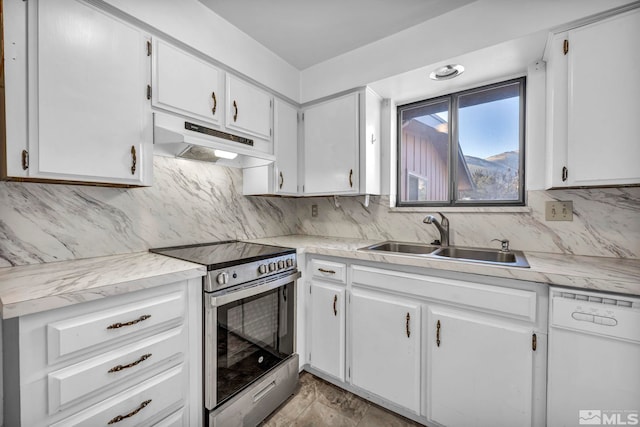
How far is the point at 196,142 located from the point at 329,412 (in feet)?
5.81

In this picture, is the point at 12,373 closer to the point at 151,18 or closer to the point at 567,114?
the point at 151,18

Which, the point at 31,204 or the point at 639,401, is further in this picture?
the point at 31,204

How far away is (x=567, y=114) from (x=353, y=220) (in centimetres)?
157

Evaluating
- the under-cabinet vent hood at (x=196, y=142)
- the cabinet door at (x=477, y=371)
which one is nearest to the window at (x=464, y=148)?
the cabinet door at (x=477, y=371)

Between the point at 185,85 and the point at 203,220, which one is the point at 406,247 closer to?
the point at 203,220

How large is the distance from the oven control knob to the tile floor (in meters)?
0.92

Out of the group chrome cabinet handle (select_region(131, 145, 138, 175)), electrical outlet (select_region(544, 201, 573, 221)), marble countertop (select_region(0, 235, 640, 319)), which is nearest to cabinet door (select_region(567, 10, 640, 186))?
electrical outlet (select_region(544, 201, 573, 221))

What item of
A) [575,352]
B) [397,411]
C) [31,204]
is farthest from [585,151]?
[31,204]

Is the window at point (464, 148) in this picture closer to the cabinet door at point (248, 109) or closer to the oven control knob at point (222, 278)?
the cabinet door at point (248, 109)

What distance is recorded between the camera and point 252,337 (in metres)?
1.56

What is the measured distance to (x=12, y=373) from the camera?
0.92m

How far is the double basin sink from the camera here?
1632 millimetres

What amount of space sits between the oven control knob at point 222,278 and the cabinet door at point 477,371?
43.6 inches

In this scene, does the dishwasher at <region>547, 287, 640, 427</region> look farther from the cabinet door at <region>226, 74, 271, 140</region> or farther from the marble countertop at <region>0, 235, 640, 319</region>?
the cabinet door at <region>226, 74, 271, 140</region>
